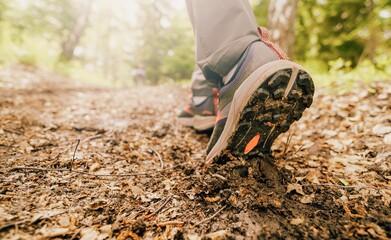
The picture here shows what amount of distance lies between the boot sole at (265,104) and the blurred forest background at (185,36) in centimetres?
198

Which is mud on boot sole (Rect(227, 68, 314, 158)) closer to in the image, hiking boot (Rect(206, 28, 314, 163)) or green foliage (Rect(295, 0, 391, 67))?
hiking boot (Rect(206, 28, 314, 163))

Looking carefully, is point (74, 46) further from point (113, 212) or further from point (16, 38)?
point (113, 212)

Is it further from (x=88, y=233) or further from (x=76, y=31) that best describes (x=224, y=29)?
(x=76, y=31)

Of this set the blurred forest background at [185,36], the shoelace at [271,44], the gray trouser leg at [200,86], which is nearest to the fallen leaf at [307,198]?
the shoelace at [271,44]

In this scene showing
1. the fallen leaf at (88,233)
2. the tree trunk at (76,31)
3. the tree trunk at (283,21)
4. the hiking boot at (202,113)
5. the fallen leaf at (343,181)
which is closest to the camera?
the fallen leaf at (88,233)

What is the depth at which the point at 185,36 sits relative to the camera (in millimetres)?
10344

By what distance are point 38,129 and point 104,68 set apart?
1285 inches

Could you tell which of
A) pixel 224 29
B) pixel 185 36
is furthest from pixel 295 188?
pixel 185 36

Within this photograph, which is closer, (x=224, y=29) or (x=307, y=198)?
(x=307, y=198)

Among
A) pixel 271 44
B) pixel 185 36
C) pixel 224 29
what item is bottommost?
pixel 271 44

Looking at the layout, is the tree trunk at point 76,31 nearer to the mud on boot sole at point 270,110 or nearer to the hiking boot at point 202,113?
the hiking boot at point 202,113

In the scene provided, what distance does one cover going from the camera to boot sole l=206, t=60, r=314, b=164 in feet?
3.68

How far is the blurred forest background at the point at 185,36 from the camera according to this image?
3.77 meters

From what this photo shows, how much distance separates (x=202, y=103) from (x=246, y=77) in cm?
89
